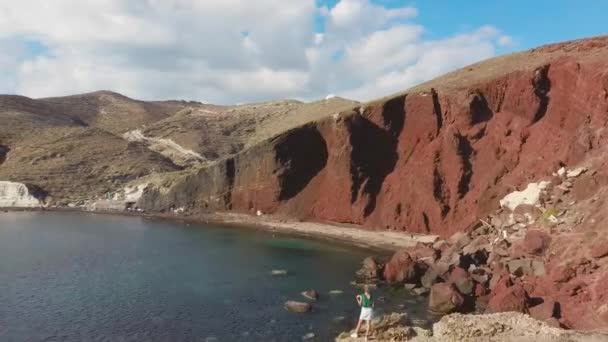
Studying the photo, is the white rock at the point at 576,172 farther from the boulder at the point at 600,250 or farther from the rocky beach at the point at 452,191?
the boulder at the point at 600,250

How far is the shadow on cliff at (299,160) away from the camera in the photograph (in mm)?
Result: 83250

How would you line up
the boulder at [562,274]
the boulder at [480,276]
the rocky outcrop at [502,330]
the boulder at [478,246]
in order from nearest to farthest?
the rocky outcrop at [502,330]
the boulder at [562,274]
the boulder at [480,276]
the boulder at [478,246]

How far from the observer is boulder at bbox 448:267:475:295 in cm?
3988

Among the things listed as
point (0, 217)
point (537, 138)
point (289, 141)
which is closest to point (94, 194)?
point (0, 217)

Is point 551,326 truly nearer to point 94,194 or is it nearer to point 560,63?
point 560,63

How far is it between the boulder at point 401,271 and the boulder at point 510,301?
9397 millimetres

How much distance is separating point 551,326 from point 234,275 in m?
27.7

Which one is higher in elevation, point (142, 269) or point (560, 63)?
point (560, 63)

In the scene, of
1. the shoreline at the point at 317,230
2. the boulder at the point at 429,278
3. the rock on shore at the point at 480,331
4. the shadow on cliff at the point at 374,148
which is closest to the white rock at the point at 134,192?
the shoreline at the point at 317,230

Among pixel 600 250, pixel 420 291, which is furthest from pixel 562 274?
pixel 420 291

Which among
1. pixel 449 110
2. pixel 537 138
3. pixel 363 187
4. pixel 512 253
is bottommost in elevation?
pixel 512 253

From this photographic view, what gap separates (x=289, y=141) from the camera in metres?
84.6

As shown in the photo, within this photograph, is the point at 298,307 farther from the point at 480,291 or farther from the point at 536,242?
the point at 536,242

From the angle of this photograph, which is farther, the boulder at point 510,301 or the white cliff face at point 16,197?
the white cliff face at point 16,197
